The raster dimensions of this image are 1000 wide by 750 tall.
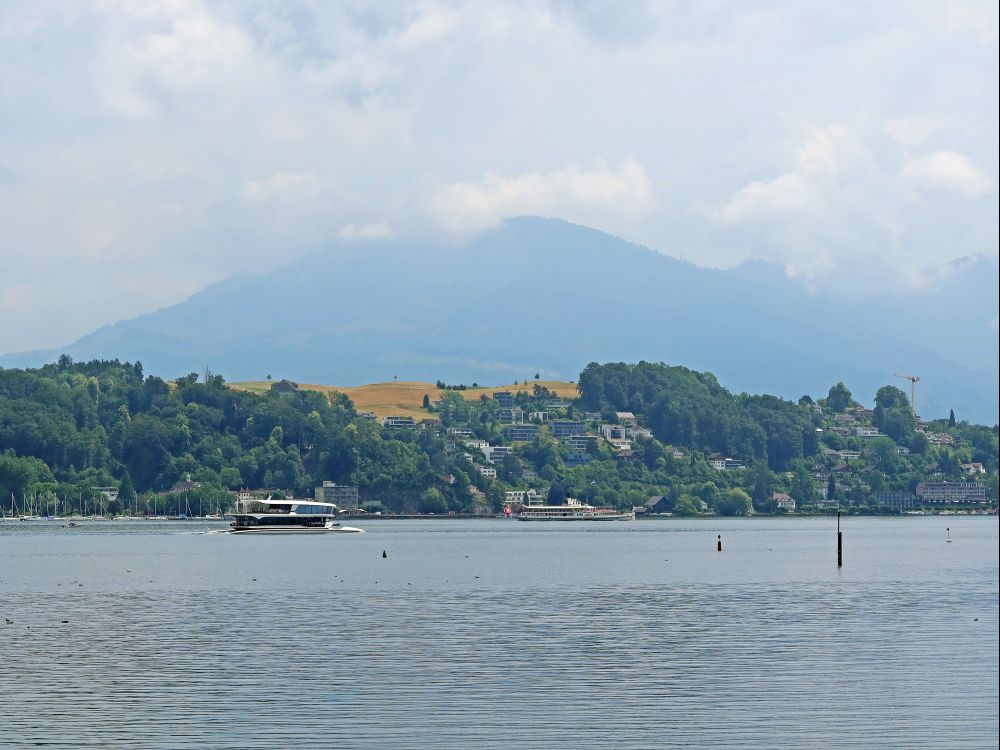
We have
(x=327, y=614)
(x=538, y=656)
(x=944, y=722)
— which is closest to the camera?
(x=944, y=722)

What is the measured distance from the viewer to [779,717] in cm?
5722

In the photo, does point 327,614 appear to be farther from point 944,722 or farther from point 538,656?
point 944,722

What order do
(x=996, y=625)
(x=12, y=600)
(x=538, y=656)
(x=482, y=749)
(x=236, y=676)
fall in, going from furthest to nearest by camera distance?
(x=12, y=600)
(x=996, y=625)
(x=538, y=656)
(x=236, y=676)
(x=482, y=749)

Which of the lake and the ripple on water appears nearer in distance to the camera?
the ripple on water

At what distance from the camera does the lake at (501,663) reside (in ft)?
180

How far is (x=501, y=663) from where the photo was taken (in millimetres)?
69688

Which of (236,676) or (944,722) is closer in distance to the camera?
(944,722)

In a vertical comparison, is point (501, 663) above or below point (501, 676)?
above

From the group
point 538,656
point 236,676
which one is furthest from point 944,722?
point 236,676

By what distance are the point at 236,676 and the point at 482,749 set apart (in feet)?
58.3

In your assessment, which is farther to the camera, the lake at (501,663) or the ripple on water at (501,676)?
the lake at (501,663)

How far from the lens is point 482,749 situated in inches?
2034

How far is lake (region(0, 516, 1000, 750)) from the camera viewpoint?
5488 cm

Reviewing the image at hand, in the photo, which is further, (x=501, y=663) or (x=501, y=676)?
(x=501, y=663)
